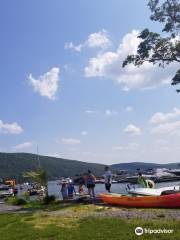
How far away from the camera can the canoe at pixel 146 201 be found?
828 inches

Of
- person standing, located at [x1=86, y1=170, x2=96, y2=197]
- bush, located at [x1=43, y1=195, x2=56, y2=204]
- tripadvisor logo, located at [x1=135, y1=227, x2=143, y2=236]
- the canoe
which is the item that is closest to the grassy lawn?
tripadvisor logo, located at [x1=135, y1=227, x2=143, y2=236]

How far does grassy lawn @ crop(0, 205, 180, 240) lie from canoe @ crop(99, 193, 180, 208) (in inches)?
138

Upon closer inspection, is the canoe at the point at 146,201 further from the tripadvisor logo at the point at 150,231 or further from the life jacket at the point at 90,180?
the tripadvisor logo at the point at 150,231

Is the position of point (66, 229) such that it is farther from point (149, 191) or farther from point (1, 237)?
point (149, 191)

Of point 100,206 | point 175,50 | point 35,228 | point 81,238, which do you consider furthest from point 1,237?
point 175,50

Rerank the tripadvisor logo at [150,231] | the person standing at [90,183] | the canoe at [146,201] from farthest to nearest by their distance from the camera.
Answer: the person standing at [90,183], the canoe at [146,201], the tripadvisor logo at [150,231]

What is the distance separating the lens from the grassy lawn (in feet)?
45.7

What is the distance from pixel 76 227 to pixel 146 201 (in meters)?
6.77

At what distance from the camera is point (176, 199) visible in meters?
20.9

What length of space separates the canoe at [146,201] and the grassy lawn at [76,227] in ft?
11.5

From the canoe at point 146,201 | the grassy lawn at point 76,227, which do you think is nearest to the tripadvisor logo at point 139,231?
the grassy lawn at point 76,227

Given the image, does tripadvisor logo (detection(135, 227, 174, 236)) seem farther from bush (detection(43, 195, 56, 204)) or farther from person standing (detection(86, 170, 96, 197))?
bush (detection(43, 195, 56, 204))

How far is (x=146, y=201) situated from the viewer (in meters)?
22.1

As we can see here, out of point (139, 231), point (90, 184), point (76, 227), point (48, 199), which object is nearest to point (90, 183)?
point (90, 184)
